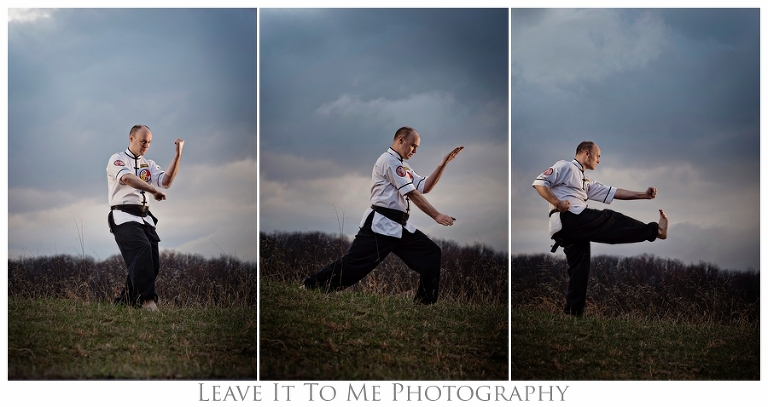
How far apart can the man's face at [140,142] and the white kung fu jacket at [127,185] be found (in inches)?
1.6

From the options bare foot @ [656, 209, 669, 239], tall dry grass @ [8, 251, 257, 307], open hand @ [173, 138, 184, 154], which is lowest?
tall dry grass @ [8, 251, 257, 307]

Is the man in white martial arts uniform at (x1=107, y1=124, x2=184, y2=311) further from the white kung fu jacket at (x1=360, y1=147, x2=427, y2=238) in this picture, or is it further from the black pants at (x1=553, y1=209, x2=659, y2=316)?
the black pants at (x1=553, y1=209, x2=659, y2=316)

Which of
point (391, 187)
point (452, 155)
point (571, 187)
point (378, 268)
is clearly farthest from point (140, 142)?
point (571, 187)

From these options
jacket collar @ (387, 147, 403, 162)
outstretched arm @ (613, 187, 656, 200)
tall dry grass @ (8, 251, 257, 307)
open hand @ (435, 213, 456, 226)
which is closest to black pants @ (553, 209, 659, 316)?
outstretched arm @ (613, 187, 656, 200)

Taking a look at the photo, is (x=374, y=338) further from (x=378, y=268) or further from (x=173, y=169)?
(x=173, y=169)

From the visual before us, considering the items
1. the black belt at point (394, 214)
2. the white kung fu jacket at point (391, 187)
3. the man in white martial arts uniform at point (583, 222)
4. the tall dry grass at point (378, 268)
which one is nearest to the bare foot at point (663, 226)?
the man in white martial arts uniform at point (583, 222)

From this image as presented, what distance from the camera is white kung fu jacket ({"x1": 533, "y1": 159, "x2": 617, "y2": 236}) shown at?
611cm

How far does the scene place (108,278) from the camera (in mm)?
6184

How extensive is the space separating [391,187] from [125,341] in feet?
7.82

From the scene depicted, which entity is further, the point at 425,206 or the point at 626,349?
the point at 425,206

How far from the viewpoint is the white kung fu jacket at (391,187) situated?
238 inches

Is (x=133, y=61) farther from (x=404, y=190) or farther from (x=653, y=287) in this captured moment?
(x=653, y=287)

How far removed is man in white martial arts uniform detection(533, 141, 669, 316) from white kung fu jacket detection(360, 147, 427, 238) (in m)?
1.03
